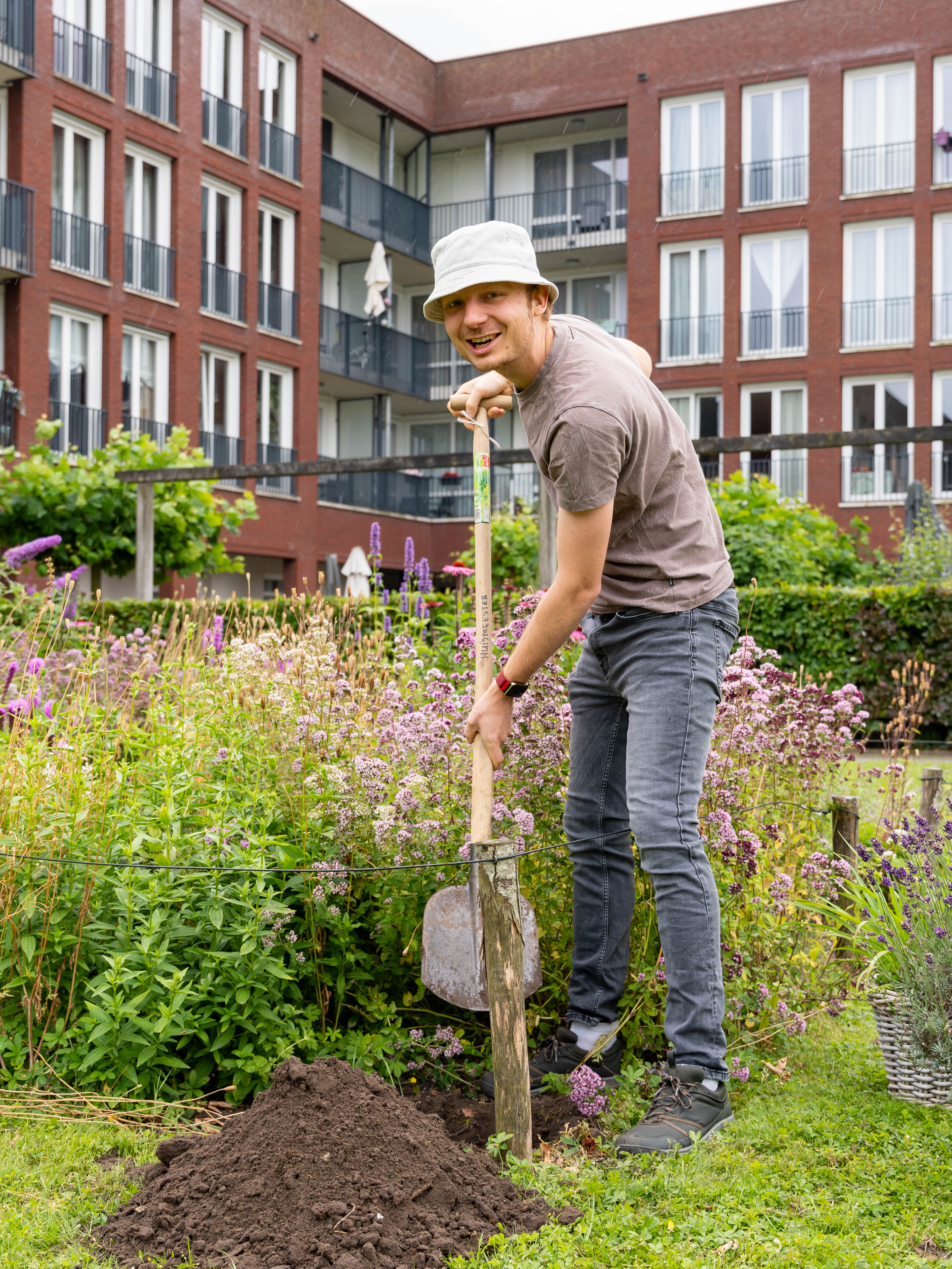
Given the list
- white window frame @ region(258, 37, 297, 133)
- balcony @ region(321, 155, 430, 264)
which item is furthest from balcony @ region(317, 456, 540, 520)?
white window frame @ region(258, 37, 297, 133)

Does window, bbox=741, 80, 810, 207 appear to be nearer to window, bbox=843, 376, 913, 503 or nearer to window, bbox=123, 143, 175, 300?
A: window, bbox=843, 376, 913, 503

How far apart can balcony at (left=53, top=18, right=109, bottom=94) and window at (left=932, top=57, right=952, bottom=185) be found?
15676 mm

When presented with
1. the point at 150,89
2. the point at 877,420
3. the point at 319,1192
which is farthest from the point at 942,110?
the point at 319,1192

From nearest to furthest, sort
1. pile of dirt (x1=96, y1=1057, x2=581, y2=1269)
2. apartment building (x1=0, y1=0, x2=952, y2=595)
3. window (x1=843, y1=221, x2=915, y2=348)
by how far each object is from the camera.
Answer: pile of dirt (x1=96, y1=1057, x2=581, y2=1269), apartment building (x1=0, y1=0, x2=952, y2=595), window (x1=843, y1=221, x2=915, y2=348)

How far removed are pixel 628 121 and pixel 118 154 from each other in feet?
37.8

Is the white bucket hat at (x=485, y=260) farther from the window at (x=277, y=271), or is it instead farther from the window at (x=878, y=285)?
the window at (x=878, y=285)

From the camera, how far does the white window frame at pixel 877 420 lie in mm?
24547

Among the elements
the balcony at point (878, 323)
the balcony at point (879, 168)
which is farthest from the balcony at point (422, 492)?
the balcony at point (879, 168)

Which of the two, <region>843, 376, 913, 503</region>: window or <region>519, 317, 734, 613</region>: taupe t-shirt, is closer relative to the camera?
<region>519, 317, 734, 613</region>: taupe t-shirt

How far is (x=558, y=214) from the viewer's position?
93.2 feet

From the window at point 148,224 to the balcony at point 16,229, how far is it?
1.98 meters

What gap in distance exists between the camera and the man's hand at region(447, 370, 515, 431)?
3459mm

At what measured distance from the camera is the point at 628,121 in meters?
26.6

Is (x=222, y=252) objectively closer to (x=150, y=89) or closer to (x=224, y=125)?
(x=224, y=125)
